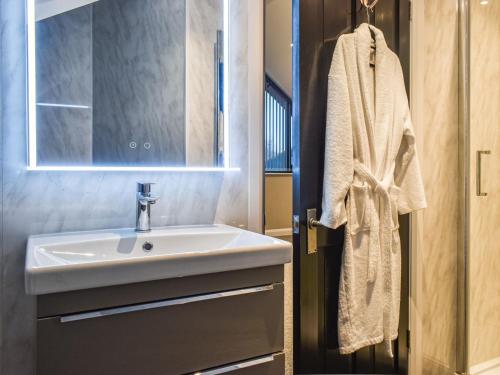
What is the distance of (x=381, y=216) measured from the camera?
4.58 feet

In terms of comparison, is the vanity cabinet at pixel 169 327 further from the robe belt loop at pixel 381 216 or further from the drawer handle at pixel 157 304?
the robe belt loop at pixel 381 216

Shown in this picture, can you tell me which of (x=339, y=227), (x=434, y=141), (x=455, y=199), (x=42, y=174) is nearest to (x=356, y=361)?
(x=339, y=227)

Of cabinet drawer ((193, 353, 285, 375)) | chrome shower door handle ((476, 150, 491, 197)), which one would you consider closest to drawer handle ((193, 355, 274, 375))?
cabinet drawer ((193, 353, 285, 375))

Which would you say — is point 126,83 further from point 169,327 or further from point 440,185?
point 440,185

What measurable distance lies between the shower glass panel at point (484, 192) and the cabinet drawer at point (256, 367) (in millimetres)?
1392

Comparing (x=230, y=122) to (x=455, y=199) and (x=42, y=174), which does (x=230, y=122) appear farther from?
(x=455, y=199)

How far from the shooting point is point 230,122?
57.9 inches

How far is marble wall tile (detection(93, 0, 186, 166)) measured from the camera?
125 centimetres

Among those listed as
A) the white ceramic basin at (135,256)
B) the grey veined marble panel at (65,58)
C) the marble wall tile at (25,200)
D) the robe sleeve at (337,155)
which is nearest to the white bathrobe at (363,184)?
the robe sleeve at (337,155)

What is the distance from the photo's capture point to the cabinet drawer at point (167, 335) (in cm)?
76

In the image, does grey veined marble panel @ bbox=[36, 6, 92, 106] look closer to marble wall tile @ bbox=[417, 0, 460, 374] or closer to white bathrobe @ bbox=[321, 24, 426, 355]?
white bathrobe @ bbox=[321, 24, 426, 355]

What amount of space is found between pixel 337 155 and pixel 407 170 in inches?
17.7

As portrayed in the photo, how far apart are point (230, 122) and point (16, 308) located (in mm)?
989

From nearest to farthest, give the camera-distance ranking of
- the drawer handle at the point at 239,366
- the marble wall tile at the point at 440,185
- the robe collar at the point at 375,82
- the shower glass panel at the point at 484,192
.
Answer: the drawer handle at the point at 239,366, the robe collar at the point at 375,82, the marble wall tile at the point at 440,185, the shower glass panel at the point at 484,192
